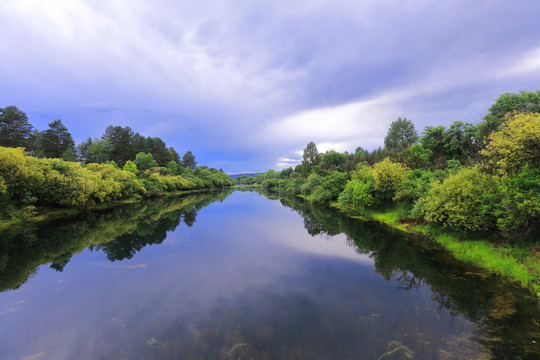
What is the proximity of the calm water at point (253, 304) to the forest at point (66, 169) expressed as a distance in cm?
1051

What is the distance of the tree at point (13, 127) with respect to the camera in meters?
50.1

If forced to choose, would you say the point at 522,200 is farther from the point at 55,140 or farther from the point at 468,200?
the point at 55,140

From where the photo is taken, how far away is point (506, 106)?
25.6m

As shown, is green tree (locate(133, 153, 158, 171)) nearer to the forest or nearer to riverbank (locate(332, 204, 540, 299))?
the forest

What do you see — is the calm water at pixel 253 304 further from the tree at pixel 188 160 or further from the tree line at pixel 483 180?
the tree at pixel 188 160

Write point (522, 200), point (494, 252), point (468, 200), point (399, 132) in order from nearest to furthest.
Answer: point (522, 200), point (494, 252), point (468, 200), point (399, 132)

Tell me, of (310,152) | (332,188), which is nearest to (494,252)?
(332,188)

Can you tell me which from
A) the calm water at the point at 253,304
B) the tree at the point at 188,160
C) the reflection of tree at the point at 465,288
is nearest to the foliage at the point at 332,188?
the reflection of tree at the point at 465,288

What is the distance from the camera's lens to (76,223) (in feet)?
95.6

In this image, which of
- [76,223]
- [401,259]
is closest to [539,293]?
[401,259]

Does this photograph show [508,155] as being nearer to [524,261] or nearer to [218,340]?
[524,261]

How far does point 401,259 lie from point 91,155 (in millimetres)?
100221

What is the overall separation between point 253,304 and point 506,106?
36.7 metres

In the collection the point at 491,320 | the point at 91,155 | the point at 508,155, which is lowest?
the point at 491,320
